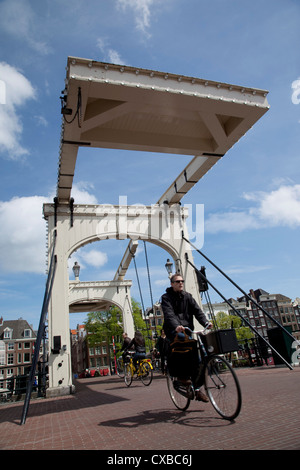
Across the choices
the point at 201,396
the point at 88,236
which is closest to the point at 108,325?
the point at 88,236

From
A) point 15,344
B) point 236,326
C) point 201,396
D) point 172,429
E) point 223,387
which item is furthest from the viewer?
point 15,344

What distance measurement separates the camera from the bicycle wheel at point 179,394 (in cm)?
346

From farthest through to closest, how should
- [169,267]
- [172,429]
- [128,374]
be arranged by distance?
[169,267], [128,374], [172,429]

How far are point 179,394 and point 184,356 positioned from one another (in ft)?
2.27

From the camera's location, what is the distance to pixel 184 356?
3.35 meters

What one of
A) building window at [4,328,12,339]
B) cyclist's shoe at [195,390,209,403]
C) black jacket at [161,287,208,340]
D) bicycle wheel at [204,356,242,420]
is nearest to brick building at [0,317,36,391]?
building window at [4,328,12,339]

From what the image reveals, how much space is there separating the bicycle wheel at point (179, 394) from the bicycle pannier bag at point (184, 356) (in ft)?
0.69

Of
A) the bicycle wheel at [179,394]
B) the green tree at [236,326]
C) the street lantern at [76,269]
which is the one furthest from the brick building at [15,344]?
the bicycle wheel at [179,394]

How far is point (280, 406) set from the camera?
3256mm

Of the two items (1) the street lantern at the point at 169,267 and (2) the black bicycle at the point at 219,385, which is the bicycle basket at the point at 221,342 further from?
(1) the street lantern at the point at 169,267

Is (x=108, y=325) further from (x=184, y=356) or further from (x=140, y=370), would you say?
(x=184, y=356)

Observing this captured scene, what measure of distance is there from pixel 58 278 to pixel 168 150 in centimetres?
473

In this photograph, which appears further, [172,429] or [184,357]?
[184,357]

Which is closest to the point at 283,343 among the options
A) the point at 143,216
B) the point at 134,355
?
the point at 134,355
